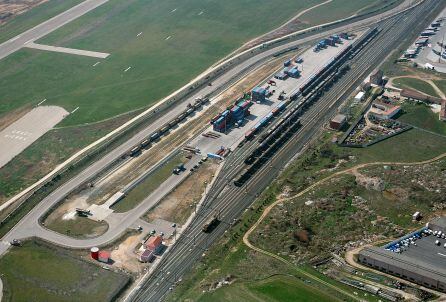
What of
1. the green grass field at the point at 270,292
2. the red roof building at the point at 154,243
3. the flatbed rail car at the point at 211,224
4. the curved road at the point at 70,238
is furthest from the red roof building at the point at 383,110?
the red roof building at the point at 154,243

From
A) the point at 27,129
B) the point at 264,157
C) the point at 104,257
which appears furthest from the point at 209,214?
the point at 27,129

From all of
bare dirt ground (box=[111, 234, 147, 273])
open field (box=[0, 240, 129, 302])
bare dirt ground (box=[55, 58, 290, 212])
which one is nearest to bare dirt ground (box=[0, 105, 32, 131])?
bare dirt ground (box=[55, 58, 290, 212])

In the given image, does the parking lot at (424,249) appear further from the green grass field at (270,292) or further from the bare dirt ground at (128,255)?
the bare dirt ground at (128,255)

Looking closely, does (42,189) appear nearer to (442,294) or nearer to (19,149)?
(19,149)

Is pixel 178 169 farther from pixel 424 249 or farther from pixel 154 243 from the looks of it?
pixel 424 249

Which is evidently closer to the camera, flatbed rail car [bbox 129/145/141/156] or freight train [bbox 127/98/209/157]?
flatbed rail car [bbox 129/145/141/156]

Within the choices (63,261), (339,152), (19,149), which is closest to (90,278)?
(63,261)

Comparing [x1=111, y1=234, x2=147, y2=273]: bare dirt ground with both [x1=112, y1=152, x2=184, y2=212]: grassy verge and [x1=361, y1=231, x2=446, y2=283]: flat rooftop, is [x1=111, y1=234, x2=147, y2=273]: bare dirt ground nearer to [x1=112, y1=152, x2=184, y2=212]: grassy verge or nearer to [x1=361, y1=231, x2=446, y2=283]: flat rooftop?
[x1=112, y1=152, x2=184, y2=212]: grassy verge
